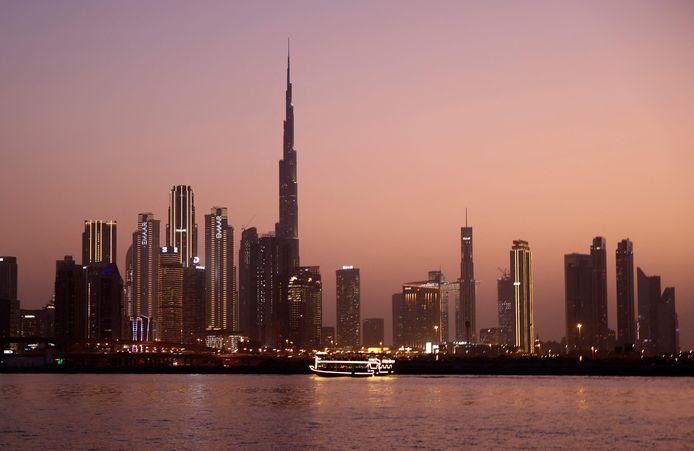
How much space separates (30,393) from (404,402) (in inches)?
2203

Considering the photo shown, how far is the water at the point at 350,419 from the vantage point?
250ft

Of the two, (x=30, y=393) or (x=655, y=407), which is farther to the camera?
(x=30, y=393)

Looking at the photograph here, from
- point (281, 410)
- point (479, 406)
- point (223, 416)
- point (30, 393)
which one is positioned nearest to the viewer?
point (223, 416)

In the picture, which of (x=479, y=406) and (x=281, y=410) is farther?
(x=479, y=406)

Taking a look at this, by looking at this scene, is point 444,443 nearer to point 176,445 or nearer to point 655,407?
point 176,445

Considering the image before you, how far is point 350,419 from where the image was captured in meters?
93.5

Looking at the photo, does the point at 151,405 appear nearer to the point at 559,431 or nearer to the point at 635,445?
the point at 559,431

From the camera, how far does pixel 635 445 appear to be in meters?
74.7

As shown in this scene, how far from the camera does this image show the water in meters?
76.1

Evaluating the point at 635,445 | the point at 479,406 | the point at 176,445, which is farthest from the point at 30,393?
the point at 635,445

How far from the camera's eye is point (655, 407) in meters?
110

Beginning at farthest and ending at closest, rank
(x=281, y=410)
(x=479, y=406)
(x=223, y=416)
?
(x=479, y=406) < (x=281, y=410) < (x=223, y=416)

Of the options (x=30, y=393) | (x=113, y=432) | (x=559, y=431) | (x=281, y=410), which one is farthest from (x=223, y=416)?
(x=30, y=393)

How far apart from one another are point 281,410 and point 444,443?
32.3 meters
